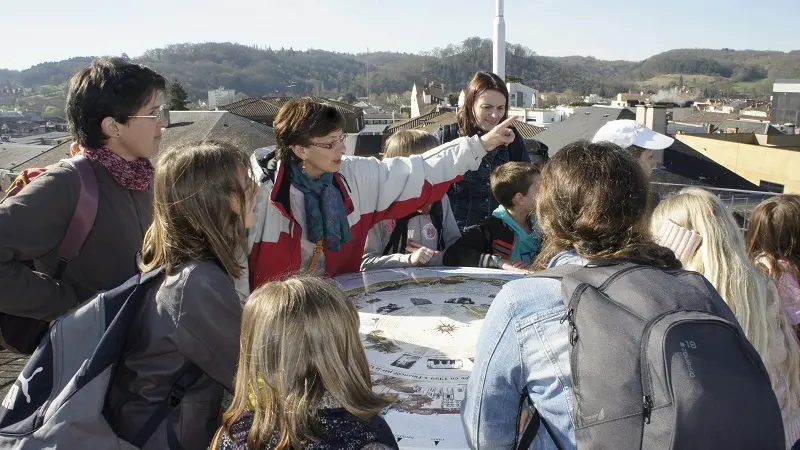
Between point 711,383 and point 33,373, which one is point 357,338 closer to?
point 711,383

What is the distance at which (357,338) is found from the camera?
5.82ft

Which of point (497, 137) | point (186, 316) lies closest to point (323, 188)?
point (497, 137)

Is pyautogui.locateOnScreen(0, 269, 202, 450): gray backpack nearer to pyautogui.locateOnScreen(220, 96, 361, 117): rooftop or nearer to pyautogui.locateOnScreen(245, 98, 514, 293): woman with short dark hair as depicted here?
pyautogui.locateOnScreen(245, 98, 514, 293): woman with short dark hair

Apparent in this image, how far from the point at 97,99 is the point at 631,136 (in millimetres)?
2928

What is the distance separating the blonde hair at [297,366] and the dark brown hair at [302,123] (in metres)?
1.57

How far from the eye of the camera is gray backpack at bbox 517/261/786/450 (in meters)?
1.35

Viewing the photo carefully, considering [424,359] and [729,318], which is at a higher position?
[729,318]

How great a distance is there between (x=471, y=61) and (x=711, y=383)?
157 m

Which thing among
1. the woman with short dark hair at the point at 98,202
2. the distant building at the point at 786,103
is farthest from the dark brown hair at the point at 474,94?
the distant building at the point at 786,103

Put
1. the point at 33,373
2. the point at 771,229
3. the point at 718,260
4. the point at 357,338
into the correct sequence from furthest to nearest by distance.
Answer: the point at 771,229 → the point at 718,260 → the point at 33,373 → the point at 357,338

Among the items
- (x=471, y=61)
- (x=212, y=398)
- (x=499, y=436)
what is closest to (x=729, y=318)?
(x=499, y=436)

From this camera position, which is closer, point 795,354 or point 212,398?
point 212,398

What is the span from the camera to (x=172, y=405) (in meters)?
1.99

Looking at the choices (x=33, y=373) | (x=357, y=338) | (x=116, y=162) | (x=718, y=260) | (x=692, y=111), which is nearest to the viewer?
(x=357, y=338)
